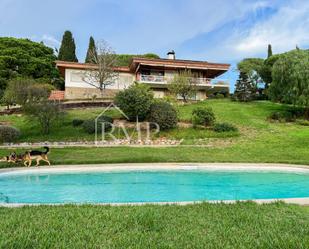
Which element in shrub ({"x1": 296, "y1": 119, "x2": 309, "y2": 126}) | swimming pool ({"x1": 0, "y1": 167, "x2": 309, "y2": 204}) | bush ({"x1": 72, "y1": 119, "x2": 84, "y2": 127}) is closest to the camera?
swimming pool ({"x1": 0, "y1": 167, "x2": 309, "y2": 204})

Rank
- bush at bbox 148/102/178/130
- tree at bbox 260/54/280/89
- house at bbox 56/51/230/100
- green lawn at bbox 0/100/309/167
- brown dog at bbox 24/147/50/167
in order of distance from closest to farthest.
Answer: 1. brown dog at bbox 24/147/50/167
2. green lawn at bbox 0/100/309/167
3. bush at bbox 148/102/178/130
4. house at bbox 56/51/230/100
5. tree at bbox 260/54/280/89

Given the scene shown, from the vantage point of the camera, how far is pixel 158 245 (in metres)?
3.55

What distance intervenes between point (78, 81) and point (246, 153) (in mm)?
23629

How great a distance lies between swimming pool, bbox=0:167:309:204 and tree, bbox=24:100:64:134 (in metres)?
8.81

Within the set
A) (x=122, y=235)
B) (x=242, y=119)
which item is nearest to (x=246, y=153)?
(x=242, y=119)

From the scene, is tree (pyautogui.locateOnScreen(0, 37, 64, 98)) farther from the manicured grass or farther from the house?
the manicured grass

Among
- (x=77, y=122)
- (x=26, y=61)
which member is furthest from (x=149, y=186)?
(x=26, y=61)

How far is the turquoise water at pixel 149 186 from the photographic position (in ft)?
28.5

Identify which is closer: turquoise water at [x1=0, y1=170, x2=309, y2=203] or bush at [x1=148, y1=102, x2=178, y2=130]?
turquoise water at [x1=0, y1=170, x2=309, y2=203]

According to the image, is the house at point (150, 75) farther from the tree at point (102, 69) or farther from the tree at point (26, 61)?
the tree at point (26, 61)

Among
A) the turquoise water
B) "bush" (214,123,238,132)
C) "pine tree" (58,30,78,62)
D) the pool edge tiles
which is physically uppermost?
"pine tree" (58,30,78,62)

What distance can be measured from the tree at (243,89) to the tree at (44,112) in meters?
20.8

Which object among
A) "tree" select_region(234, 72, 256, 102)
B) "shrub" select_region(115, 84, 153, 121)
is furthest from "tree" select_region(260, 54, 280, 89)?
"shrub" select_region(115, 84, 153, 121)

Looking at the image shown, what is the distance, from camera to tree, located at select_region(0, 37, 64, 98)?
37719 millimetres
